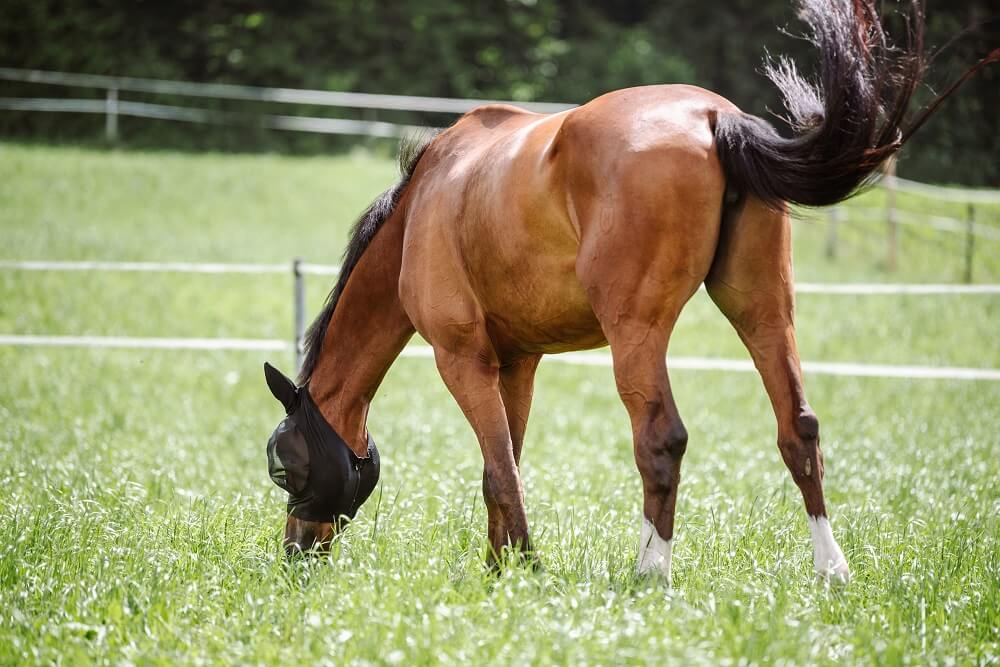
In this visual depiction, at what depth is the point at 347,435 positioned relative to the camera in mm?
3957

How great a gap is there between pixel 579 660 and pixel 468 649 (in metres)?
0.28

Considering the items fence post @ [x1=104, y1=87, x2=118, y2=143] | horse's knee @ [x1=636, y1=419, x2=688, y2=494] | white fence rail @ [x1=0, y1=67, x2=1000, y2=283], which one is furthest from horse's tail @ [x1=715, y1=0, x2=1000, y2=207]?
fence post @ [x1=104, y1=87, x2=118, y2=143]

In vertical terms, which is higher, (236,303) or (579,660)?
(579,660)

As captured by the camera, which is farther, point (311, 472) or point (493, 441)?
point (311, 472)

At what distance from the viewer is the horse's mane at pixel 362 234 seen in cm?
401

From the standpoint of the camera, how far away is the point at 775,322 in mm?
3162

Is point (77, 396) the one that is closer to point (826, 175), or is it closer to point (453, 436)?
point (453, 436)

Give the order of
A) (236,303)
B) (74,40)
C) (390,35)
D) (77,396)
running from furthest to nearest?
(390,35) → (74,40) → (236,303) → (77,396)

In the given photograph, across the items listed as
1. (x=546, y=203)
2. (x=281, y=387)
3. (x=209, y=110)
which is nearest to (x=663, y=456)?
(x=546, y=203)

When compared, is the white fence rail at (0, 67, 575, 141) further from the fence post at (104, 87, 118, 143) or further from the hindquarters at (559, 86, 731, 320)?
the hindquarters at (559, 86, 731, 320)

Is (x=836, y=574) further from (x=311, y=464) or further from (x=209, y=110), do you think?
(x=209, y=110)

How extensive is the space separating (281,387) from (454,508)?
929 mm

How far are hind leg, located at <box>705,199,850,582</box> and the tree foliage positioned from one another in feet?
50.3

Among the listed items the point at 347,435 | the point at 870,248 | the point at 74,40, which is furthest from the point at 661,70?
the point at 347,435
